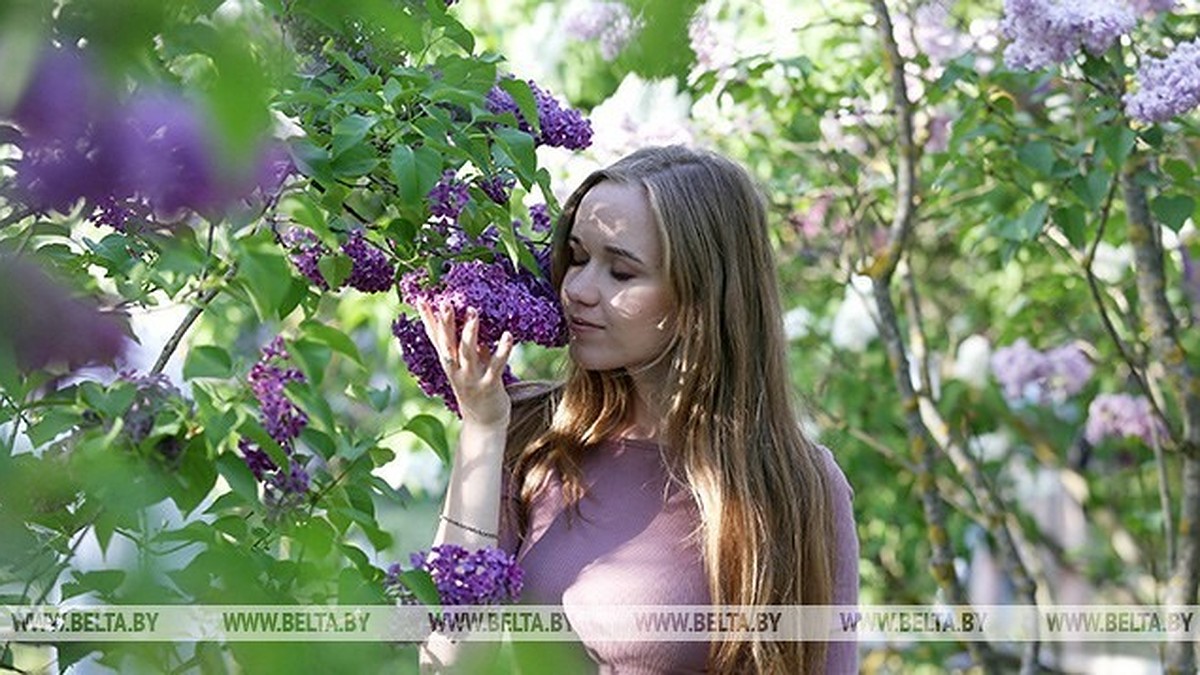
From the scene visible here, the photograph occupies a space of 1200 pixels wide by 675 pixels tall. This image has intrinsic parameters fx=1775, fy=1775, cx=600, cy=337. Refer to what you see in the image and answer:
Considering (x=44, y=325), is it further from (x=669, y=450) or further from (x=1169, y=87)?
(x=1169, y=87)

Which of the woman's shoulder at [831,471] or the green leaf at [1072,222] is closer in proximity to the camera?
the woman's shoulder at [831,471]

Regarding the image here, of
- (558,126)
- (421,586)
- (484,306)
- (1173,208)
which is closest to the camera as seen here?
(421,586)

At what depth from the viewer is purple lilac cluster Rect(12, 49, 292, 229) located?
0.55 meters

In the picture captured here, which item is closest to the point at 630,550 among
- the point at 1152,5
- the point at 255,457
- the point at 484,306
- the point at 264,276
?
the point at 484,306

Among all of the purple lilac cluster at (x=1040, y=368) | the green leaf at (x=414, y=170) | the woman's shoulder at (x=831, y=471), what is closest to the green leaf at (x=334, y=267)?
the green leaf at (x=414, y=170)

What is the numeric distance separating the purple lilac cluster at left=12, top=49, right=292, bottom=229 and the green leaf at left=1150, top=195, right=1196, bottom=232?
1903mm

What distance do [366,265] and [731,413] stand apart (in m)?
0.59

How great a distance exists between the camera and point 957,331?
4.46 metres

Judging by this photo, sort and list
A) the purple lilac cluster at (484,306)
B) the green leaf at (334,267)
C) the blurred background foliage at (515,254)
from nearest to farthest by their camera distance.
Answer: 1. the blurred background foliage at (515,254)
2. the green leaf at (334,267)
3. the purple lilac cluster at (484,306)

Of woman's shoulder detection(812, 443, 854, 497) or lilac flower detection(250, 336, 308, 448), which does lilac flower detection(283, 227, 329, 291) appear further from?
woman's shoulder detection(812, 443, 854, 497)

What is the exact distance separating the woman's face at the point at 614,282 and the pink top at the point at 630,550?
17cm

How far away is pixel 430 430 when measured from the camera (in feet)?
4.44

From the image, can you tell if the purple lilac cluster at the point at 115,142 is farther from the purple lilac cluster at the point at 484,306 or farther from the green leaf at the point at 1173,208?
A: the green leaf at the point at 1173,208

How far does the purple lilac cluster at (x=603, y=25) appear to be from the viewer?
1.91 feet
